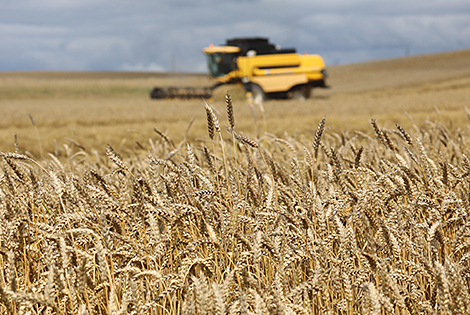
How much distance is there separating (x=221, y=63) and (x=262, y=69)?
75.8 inches

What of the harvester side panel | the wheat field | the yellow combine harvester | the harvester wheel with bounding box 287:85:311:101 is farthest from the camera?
the harvester wheel with bounding box 287:85:311:101

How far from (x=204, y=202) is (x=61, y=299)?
29.2 inches

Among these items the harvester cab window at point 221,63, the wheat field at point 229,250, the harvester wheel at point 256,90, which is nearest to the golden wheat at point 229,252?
the wheat field at point 229,250

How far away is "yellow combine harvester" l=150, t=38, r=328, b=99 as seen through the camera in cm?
1772

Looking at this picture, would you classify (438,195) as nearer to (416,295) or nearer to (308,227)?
(416,295)

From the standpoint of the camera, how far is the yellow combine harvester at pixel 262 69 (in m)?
17.7

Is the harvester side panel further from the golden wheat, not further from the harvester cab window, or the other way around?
the golden wheat

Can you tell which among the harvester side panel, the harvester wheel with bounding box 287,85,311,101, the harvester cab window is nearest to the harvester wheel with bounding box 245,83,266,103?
the harvester side panel

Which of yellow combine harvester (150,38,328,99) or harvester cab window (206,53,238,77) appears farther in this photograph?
harvester cab window (206,53,238,77)

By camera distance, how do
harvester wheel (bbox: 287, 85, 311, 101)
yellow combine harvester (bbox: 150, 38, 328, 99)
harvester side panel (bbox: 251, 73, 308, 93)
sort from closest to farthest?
harvester side panel (bbox: 251, 73, 308, 93)
yellow combine harvester (bbox: 150, 38, 328, 99)
harvester wheel (bbox: 287, 85, 311, 101)

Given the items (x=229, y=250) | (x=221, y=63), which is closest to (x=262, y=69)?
(x=221, y=63)

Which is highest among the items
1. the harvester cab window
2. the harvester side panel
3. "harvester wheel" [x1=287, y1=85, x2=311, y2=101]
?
the harvester cab window

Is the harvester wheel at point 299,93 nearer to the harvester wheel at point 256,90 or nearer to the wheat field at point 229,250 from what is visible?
the harvester wheel at point 256,90

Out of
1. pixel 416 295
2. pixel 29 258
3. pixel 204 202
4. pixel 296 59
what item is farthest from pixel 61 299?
pixel 296 59
